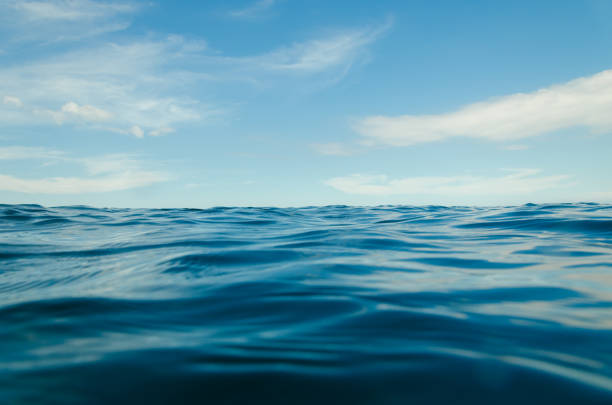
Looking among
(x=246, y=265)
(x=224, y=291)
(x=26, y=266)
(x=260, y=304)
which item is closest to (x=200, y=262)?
(x=246, y=265)

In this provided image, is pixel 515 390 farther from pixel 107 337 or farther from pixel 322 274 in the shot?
pixel 322 274

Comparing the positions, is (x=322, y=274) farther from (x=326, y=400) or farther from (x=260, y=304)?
(x=326, y=400)

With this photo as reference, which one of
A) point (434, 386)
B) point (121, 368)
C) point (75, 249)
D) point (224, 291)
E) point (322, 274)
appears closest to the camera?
point (434, 386)

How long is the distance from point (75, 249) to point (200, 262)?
9.02ft

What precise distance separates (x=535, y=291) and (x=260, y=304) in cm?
225

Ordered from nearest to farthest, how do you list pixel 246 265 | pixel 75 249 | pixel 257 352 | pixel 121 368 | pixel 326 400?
pixel 326 400 < pixel 121 368 < pixel 257 352 < pixel 246 265 < pixel 75 249

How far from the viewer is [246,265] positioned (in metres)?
4.30

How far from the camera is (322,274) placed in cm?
367

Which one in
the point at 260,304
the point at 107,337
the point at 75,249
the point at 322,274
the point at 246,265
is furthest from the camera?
the point at 75,249

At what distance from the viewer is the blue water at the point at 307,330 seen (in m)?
1.48

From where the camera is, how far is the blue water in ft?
4.85

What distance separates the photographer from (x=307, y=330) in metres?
2.17

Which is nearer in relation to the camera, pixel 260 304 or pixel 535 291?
pixel 260 304

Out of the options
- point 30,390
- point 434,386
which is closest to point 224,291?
point 30,390
